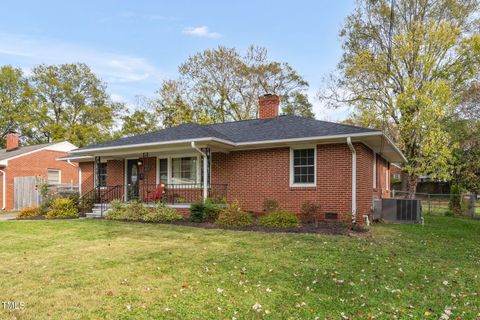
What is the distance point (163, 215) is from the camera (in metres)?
12.0

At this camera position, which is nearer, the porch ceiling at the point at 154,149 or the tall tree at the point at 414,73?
the porch ceiling at the point at 154,149

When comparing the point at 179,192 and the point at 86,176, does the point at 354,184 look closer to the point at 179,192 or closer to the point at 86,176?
the point at 179,192

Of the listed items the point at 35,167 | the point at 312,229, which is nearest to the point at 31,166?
the point at 35,167

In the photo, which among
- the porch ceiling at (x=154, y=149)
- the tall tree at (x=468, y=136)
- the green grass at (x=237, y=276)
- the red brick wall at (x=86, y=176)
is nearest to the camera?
the green grass at (x=237, y=276)

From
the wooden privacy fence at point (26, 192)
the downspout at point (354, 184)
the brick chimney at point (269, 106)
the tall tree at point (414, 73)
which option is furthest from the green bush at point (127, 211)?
the tall tree at point (414, 73)

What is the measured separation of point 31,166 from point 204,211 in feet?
55.0

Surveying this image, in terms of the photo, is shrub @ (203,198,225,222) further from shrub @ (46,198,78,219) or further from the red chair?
shrub @ (46,198,78,219)

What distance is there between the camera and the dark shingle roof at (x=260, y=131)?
11.4 m

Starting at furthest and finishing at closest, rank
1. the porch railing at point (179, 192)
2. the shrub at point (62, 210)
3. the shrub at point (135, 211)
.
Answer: the shrub at point (62, 210)
the porch railing at point (179, 192)
the shrub at point (135, 211)

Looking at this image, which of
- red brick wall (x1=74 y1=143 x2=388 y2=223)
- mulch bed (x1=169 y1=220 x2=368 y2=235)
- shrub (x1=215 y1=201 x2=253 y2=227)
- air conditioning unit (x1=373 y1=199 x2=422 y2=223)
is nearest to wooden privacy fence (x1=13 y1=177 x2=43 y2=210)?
red brick wall (x1=74 y1=143 x2=388 y2=223)

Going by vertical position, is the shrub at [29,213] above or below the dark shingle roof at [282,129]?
below

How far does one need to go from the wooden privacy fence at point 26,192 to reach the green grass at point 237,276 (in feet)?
37.4

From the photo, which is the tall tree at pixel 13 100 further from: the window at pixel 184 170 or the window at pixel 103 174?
the window at pixel 184 170

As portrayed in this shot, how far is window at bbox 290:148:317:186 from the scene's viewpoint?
38.6ft
